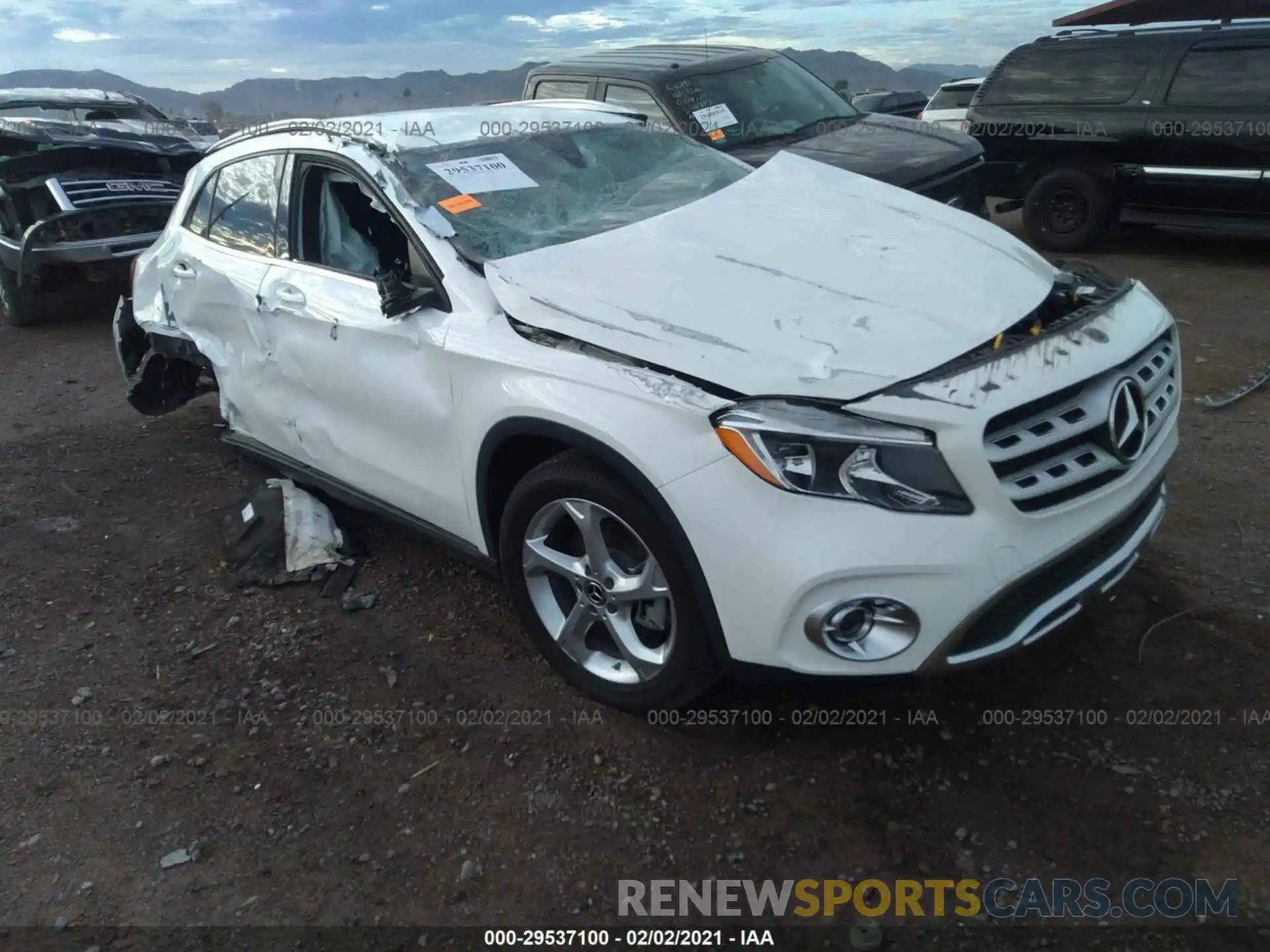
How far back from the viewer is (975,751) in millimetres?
2672

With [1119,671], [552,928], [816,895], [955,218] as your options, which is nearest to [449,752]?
[552,928]

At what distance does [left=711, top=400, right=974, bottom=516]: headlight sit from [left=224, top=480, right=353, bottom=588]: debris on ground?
2.30 m

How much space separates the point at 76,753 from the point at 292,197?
2.10 metres

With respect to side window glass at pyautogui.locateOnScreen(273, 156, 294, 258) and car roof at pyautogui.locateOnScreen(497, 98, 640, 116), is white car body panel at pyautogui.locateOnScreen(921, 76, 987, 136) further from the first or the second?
side window glass at pyautogui.locateOnScreen(273, 156, 294, 258)


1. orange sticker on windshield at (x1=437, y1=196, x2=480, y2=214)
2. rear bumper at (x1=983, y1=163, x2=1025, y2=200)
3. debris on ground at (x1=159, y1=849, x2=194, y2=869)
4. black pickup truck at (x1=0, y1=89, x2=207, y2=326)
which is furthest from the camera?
rear bumper at (x1=983, y1=163, x2=1025, y2=200)

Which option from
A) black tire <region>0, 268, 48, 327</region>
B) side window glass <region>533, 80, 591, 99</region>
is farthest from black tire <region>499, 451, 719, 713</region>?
black tire <region>0, 268, 48, 327</region>

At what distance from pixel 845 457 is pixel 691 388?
42 centimetres

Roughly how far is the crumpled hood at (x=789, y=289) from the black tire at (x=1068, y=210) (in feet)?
18.0

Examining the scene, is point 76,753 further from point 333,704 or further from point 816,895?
point 816,895

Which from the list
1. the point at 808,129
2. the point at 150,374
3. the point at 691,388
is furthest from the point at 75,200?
the point at 691,388

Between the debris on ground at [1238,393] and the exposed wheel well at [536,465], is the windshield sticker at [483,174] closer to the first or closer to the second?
the exposed wheel well at [536,465]

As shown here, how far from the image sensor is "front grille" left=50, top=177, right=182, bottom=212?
7750 mm

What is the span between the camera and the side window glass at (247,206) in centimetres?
375

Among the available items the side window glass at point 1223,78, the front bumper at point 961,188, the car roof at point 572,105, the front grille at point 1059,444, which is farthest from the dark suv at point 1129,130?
the front grille at point 1059,444
